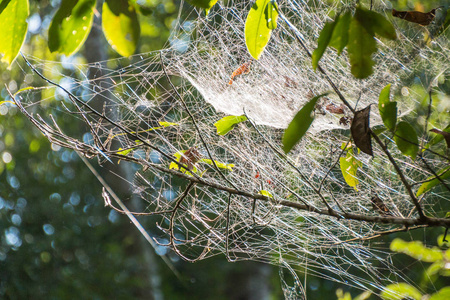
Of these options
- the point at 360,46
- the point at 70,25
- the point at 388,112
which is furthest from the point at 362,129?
the point at 70,25

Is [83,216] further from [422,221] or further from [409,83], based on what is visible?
[422,221]

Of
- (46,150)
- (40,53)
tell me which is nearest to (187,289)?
(46,150)

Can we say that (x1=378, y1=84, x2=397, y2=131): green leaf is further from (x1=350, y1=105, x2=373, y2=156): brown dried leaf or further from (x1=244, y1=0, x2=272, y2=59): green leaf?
(x1=244, y1=0, x2=272, y2=59): green leaf

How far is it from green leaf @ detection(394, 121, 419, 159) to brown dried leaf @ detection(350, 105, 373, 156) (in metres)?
0.06

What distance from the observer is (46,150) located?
4.85 m

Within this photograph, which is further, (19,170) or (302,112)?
(19,170)

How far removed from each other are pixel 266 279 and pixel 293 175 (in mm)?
3082

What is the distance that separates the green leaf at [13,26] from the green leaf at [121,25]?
86mm

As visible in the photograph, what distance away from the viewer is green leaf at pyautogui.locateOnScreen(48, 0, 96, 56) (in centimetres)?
44

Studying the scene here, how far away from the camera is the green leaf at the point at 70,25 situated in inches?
17.4

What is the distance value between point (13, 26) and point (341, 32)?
36 centimetres

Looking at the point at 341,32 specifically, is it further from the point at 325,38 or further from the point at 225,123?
the point at 225,123

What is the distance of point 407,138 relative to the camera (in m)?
0.65

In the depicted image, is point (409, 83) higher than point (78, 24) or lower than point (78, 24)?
lower
